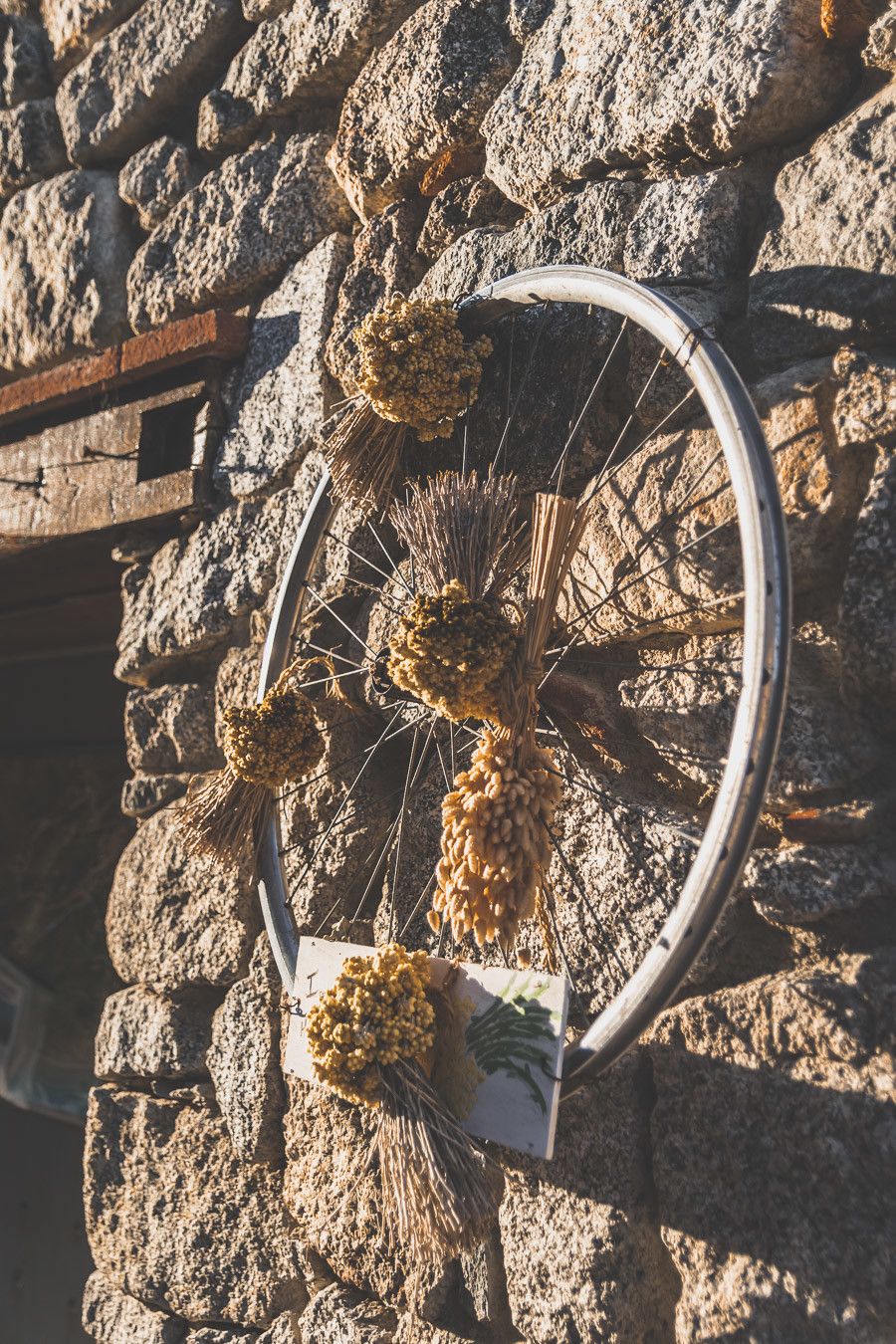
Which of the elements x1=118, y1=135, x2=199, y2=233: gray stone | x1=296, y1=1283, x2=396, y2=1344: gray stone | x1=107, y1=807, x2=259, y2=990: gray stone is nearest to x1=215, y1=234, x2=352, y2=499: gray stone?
x1=118, y1=135, x2=199, y2=233: gray stone

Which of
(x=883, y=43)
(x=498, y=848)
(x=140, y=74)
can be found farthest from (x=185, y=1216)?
(x=140, y=74)

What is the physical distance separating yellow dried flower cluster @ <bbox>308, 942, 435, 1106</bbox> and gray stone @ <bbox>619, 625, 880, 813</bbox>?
30cm

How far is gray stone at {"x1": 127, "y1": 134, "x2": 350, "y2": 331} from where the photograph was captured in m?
1.48

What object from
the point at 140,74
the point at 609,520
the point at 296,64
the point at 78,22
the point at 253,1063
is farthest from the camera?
the point at 78,22

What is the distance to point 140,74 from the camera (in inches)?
69.1

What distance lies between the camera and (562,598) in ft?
3.55

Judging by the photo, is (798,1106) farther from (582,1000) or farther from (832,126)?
(832,126)

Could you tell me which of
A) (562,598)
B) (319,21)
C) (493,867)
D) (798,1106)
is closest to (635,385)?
(562,598)

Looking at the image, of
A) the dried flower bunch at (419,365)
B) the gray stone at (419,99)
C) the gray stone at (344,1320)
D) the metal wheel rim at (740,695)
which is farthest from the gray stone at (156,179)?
the gray stone at (344,1320)

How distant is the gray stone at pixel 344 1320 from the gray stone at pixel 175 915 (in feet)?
→ 1.20

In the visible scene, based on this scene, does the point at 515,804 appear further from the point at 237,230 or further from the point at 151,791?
the point at 237,230

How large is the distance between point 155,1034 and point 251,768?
47 centimetres

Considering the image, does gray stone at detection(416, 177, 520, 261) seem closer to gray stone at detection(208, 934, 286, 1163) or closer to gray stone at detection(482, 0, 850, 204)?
gray stone at detection(482, 0, 850, 204)

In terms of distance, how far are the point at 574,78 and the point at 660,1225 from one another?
1.10 meters
